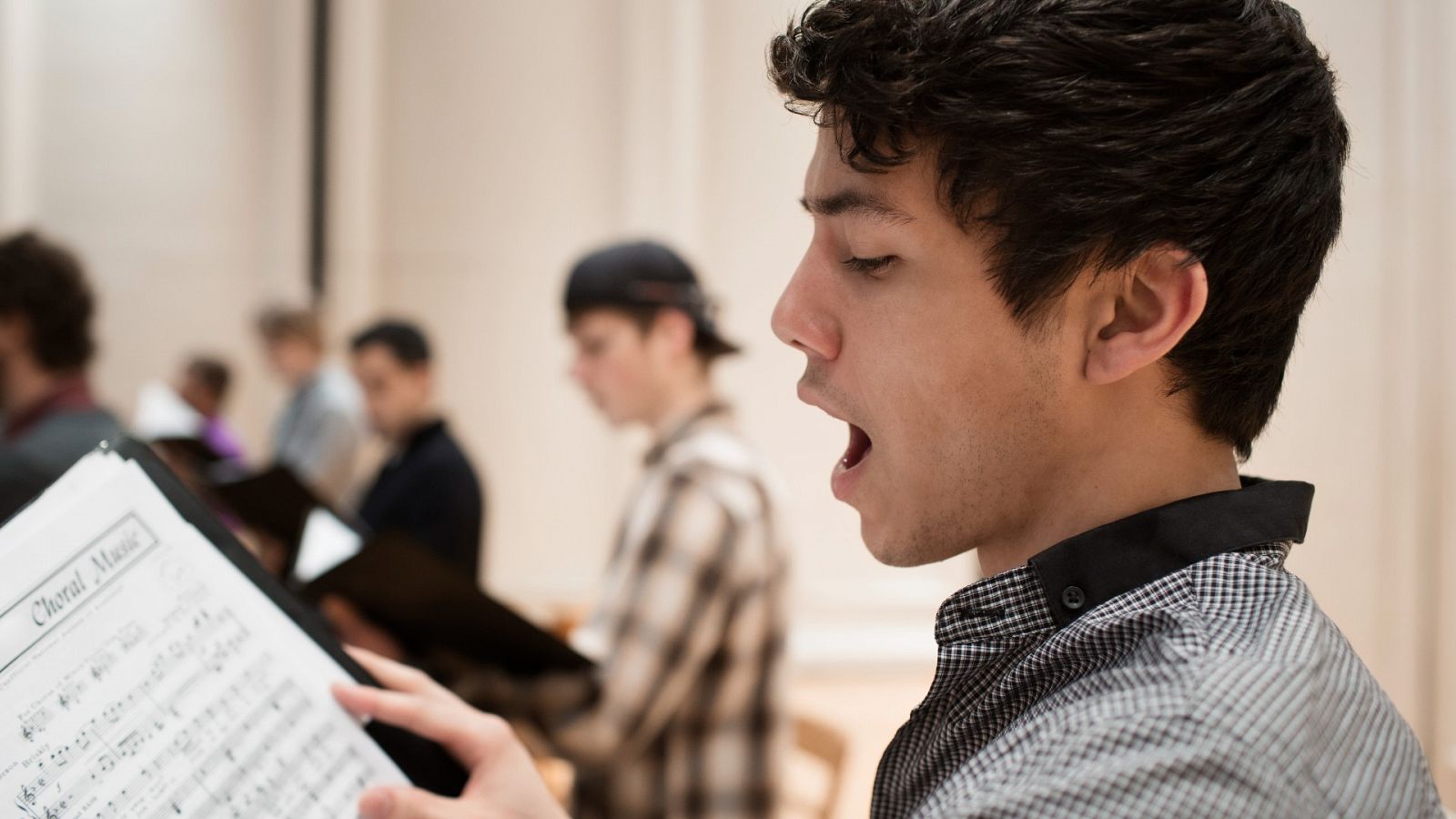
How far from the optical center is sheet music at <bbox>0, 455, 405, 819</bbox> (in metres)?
0.81

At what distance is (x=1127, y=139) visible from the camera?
2.46ft

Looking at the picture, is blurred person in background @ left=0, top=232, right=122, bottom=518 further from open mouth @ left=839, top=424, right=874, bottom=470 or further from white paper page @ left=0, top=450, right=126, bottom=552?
open mouth @ left=839, top=424, right=874, bottom=470

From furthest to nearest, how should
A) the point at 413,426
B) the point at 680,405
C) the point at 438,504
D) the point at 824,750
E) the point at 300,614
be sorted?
1. the point at 413,426
2. the point at 438,504
3. the point at 824,750
4. the point at 680,405
5. the point at 300,614

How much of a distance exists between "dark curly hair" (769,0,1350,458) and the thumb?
2.01 ft

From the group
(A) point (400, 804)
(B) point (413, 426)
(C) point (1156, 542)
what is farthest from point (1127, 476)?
(B) point (413, 426)

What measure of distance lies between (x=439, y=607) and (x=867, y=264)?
1.06 meters

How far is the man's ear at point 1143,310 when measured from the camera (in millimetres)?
761

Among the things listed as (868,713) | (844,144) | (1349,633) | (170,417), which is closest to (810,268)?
(844,144)

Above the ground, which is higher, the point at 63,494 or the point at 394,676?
the point at 63,494

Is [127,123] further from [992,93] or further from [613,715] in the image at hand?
[992,93]

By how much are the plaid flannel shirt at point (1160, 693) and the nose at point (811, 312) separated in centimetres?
Result: 21

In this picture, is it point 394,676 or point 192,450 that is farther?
point 192,450

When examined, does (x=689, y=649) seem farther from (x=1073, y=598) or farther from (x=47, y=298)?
(x=47, y=298)

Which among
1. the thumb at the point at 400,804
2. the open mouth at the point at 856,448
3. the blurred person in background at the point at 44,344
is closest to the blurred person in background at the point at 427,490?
the blurred person in background at the point at 44,344
